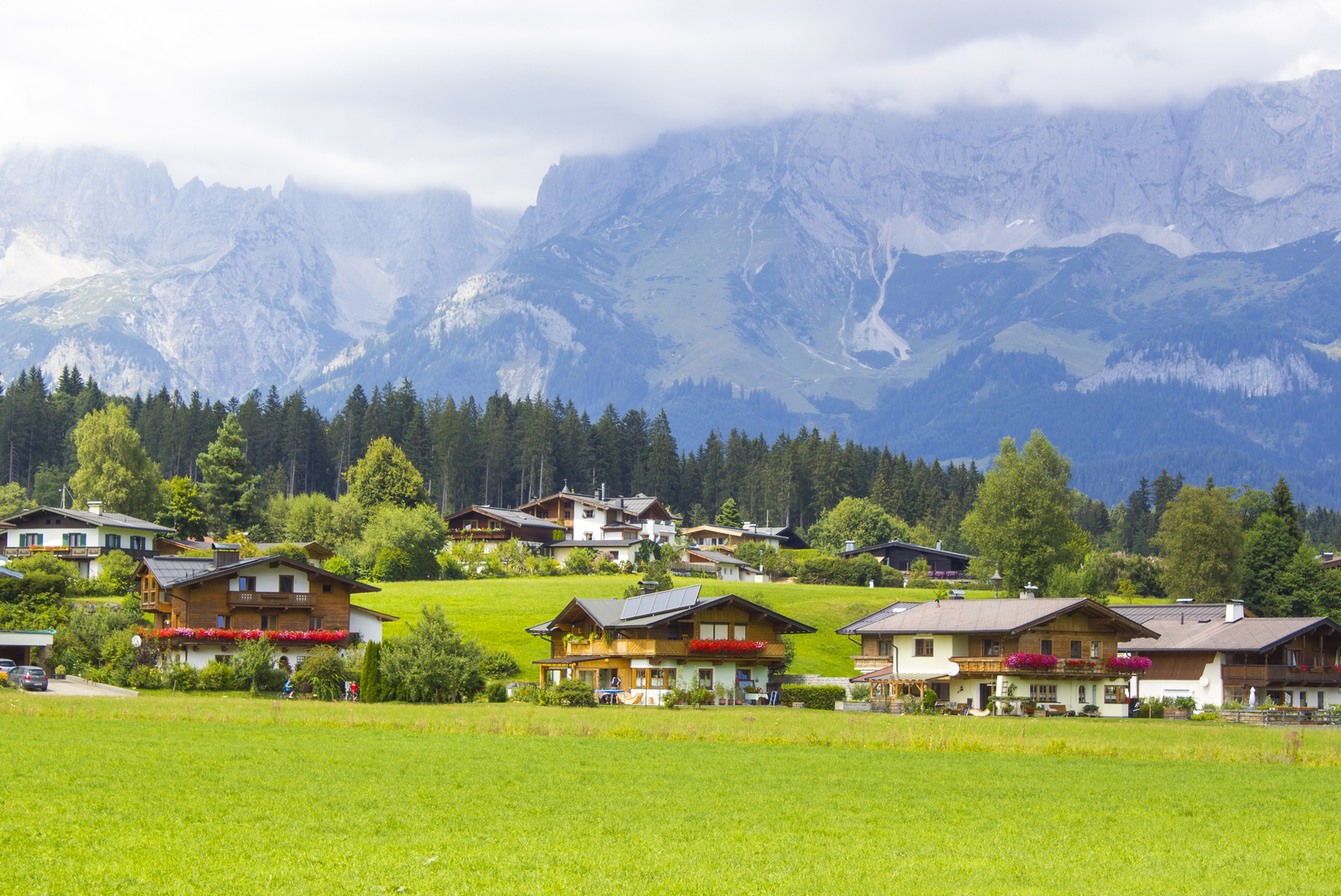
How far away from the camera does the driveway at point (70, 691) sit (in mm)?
55062

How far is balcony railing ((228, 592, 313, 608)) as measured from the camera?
72.9 metres

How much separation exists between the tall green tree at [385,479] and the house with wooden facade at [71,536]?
111 feet

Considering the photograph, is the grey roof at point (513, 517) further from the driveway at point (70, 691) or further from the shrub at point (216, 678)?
the driveway at point (70, 691)

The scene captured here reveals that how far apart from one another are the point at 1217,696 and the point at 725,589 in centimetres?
3659

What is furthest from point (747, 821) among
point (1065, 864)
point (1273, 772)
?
point (1273, 772)

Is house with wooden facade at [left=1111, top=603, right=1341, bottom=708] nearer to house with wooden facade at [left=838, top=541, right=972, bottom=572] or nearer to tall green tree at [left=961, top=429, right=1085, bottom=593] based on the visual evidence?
tall green tree at [left=961, top=429, right=1085, bottom=593]

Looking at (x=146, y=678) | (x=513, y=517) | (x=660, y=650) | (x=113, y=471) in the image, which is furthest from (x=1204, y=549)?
(x=113, y=471)

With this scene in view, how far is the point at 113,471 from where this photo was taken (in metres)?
126

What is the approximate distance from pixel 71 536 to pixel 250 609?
33.5 metres

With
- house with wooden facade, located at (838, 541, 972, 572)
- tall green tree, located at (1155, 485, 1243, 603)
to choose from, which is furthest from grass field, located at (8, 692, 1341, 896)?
house with wooden facade, located at (838, 541, 972, 572)

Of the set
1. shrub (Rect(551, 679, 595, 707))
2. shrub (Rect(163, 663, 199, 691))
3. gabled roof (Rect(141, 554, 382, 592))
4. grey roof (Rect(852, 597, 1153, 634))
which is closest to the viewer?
shrub (Rect(551, 679, 595, 707))

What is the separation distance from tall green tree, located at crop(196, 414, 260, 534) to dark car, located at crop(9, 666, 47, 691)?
68.9m

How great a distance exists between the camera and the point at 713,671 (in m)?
71.3

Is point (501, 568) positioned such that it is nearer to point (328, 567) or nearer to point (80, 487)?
point (328, 567)
